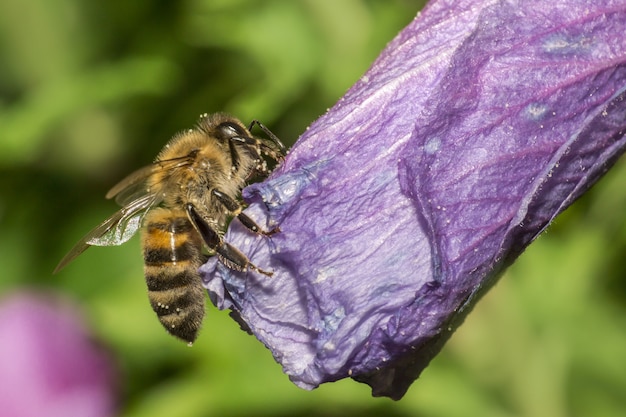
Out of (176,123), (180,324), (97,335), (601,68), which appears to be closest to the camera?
→ (601,68)

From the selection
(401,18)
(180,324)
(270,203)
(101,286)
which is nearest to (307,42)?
(401,18)

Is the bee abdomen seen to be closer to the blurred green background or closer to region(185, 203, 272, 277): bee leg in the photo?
region(185, 203, 272, 277): bee leg

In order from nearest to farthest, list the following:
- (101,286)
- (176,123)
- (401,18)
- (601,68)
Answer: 1. (601,68)
2. (401,18)
3. (176,123)
4. (101,286)

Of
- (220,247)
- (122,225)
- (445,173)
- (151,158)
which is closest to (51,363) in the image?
(151,158)

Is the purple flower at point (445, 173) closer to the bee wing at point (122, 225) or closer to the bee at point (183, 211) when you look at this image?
the bee at point (183, 211)

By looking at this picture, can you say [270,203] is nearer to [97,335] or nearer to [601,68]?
[601,68]

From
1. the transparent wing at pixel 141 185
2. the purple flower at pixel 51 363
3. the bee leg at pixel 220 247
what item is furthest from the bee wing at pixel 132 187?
the purple flower at pixel 51 363

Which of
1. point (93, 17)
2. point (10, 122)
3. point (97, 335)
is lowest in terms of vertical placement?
point (97, 335)
